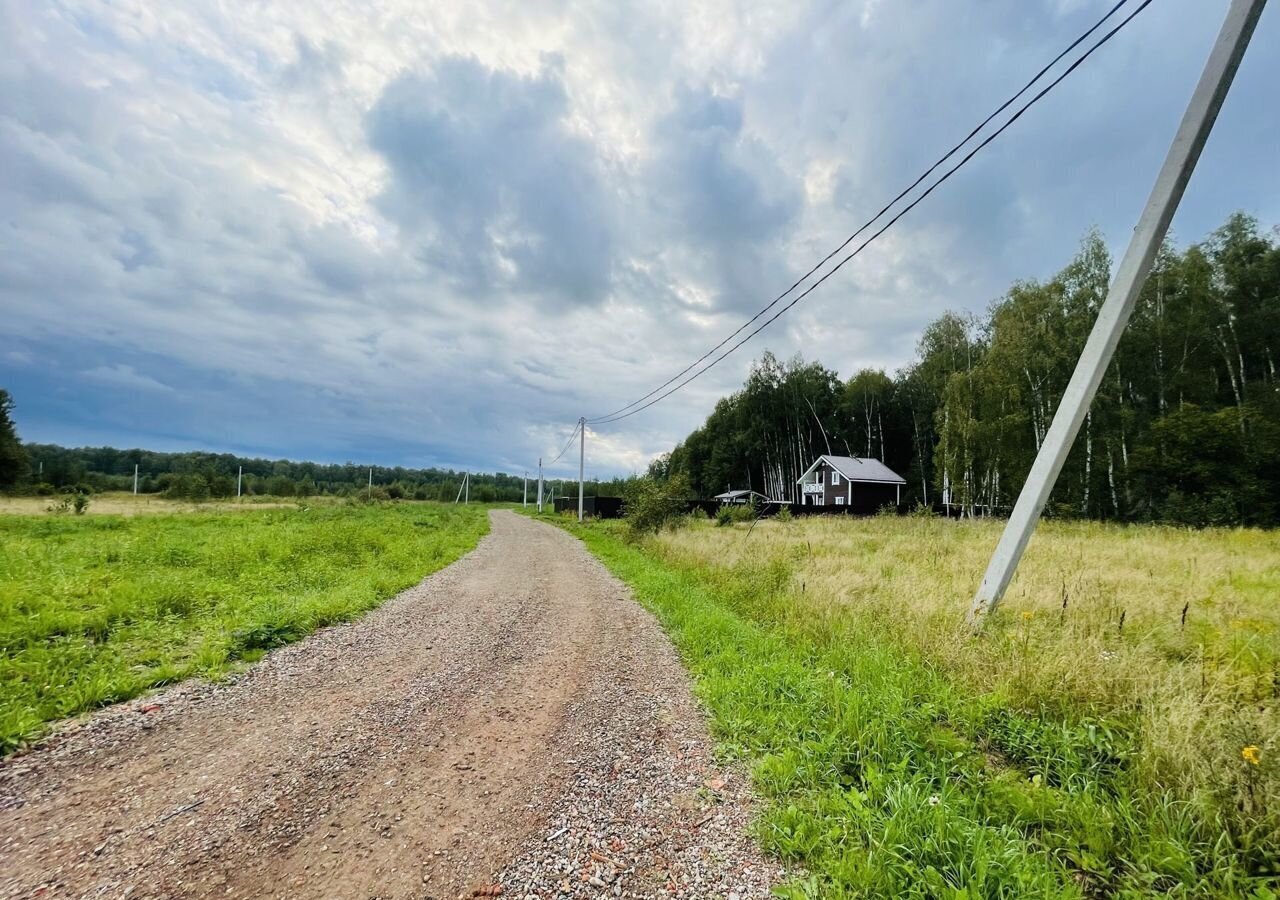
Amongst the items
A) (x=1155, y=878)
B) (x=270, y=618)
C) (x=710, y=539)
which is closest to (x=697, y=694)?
(x=1155, y=878)

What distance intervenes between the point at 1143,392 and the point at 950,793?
33.1m

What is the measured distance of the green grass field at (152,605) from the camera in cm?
441

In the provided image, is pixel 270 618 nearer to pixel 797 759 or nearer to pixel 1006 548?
pixel 797 759

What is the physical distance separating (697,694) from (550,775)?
6.37 ft

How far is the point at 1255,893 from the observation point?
2.26 m

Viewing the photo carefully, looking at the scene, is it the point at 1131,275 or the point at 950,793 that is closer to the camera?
the point at 950,793

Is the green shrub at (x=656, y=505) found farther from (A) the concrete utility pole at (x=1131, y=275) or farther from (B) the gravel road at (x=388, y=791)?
(A) the concrete utility pole at (x=1131, y=275)

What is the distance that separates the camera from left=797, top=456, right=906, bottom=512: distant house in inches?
1499

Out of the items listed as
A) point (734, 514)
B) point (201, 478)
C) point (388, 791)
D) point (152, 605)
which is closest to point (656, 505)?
point (734, 514)

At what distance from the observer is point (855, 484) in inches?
1502

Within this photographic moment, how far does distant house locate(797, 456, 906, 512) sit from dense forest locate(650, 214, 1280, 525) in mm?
6445

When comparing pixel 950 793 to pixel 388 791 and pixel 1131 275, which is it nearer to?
pixel 388 791

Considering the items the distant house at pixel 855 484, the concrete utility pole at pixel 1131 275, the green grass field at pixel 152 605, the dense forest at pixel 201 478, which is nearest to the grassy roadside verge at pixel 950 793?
the concrete utility pole at pixel 1131 275

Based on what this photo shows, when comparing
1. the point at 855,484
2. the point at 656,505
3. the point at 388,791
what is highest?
the point at 855,484
